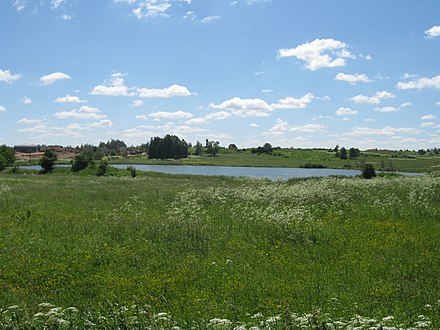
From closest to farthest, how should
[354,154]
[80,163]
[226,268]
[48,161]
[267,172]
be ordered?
[226,268]
[80,163]
[48,161]
[267,172]
[354,154]

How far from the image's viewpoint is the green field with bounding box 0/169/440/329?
830 centimetres

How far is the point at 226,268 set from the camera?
13.2 meters

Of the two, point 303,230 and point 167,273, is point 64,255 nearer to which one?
point 167,273

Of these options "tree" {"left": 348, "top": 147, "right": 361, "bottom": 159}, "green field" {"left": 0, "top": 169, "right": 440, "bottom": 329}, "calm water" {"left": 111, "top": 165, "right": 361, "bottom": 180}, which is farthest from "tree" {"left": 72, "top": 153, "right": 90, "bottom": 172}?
"tree" {"left": 348, "top": 147, "right": 361, "bottom": 159}

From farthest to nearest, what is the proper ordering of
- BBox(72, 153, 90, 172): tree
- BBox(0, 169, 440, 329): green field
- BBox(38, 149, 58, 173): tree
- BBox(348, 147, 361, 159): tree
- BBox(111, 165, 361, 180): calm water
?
BBox(348, 147, 361, 159): tree
BBox(111, 165, 361, 180): calm water
BBox(38, 149, 58, 173): tree
BBox(72, 153, 90, 172): tree
BBox(0, 169, 440, 329): green field

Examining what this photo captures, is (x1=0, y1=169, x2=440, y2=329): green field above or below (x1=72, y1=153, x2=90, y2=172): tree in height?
below

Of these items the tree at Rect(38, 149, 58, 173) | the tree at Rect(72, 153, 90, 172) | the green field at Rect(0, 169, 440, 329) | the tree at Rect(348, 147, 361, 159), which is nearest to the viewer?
the green field at Rect(0, 169, 440, 329)

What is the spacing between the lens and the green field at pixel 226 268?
8.30 metres

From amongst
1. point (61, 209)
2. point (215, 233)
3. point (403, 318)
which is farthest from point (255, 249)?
point (61, 209)

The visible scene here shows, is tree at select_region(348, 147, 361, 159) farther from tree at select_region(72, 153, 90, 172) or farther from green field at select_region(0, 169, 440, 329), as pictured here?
green field at select_region(0, 169, 440, 329)

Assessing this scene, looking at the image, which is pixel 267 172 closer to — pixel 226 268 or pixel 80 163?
pixel 80 163

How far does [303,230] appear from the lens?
1772 centimetres

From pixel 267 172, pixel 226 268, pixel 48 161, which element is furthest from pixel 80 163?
pixel 226 268

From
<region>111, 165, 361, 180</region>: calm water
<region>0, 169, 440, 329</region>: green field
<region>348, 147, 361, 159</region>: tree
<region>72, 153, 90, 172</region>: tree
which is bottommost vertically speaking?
<region>0, 169, 440, 329</region>: green field
